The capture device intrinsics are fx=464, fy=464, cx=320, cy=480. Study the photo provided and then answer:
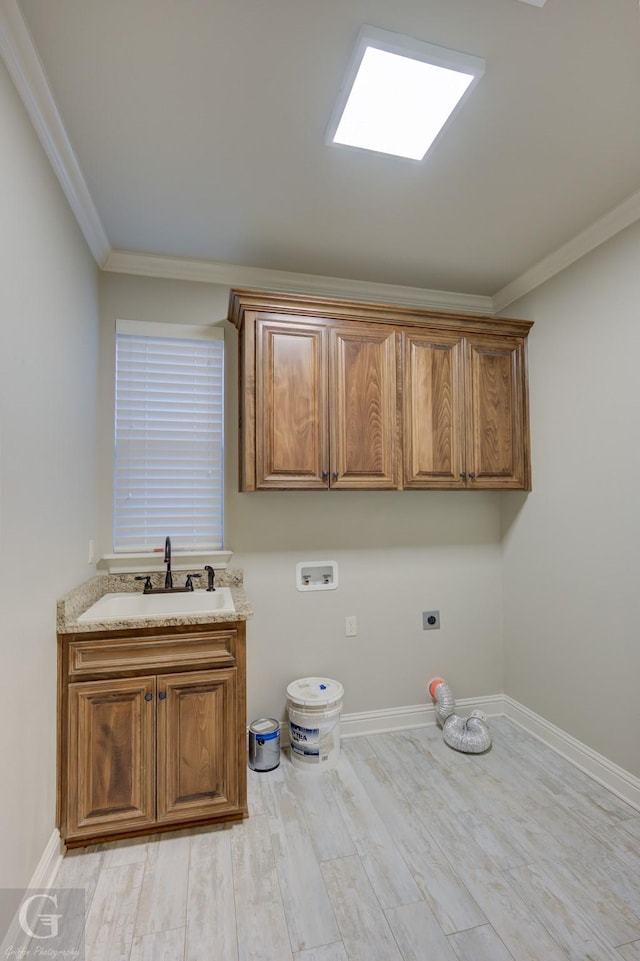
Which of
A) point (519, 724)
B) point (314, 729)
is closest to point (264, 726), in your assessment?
point (314, 729)

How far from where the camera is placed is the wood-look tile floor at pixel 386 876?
4.78 ft

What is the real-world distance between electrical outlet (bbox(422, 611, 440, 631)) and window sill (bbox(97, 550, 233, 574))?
1286mm

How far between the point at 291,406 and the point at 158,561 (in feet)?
3.64

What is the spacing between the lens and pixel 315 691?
2541mm

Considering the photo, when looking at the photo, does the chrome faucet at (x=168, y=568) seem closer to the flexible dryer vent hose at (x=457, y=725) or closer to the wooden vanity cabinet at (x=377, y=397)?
the wooden vanity cabinet at (x=377, y=397)

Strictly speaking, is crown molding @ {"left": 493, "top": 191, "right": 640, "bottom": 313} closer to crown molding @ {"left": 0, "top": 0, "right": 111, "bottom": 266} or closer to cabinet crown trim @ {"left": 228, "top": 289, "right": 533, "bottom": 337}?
cabinet crown trim @ {"left": 228, "top": 289, "right": 533, "bottom": 337}

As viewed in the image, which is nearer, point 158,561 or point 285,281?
point 158,561

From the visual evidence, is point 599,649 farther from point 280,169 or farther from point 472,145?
point 280,169

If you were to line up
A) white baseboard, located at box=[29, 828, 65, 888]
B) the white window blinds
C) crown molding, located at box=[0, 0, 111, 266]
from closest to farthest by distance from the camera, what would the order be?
crown molding, located at box=[0, 0, 111, 266], white baseboard, located at box=[29, 828, 65, 888], the white window blinds

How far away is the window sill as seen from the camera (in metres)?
2.46

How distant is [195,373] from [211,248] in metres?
0.66

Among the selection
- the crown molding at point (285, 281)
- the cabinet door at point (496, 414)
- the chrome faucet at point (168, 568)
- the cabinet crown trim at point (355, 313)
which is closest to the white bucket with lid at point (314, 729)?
the chrome faucet at point (168, 568)

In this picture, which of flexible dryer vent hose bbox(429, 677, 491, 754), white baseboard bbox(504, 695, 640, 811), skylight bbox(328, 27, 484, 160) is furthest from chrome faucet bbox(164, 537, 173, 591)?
white baseboard bbox(504, 695, 640, 811)

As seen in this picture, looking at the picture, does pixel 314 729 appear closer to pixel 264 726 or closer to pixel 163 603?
pixel 264 726
